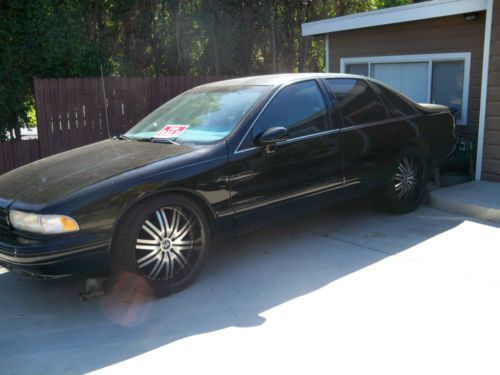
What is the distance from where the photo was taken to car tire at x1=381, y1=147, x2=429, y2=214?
6.05 meters

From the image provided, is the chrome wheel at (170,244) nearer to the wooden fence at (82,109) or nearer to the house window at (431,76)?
the wooden fence at (82,109)

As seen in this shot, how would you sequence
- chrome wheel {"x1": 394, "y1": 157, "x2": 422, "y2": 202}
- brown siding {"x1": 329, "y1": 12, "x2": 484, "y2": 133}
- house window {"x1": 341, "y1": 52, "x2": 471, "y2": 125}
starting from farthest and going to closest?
house window {"x1": 341, "y1": 52, "x2": 471, "y2": 125} → brown siding {"x1": 329, "y1": 12, "x2": 484, "y2": 133} → chrome wheel {"x1": 394, "y1": 157, "x2": 422, "y2": 202}

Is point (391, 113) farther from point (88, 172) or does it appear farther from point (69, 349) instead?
point (69, 349)

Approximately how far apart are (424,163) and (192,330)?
3806mm

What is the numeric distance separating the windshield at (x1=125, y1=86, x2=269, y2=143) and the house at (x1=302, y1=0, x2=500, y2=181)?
12.7 feet

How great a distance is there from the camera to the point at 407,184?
244 inches

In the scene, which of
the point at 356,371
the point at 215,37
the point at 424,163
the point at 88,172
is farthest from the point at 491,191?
the point at 215,37

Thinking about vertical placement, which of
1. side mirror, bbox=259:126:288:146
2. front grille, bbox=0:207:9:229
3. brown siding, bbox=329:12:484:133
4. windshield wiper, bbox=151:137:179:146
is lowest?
front grille, bbox=0:207:9:229

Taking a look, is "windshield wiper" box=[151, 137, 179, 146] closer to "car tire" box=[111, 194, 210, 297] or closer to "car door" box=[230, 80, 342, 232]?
"car door" box=[230, 80, 342, 232]

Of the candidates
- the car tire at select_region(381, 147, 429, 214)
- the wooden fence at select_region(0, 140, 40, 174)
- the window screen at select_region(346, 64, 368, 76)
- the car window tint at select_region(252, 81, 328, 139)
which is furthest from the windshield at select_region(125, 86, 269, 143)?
the window screen at select_region(346, 64, 368, 76)

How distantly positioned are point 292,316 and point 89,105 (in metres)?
6.52

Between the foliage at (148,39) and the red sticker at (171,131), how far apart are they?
5590mm

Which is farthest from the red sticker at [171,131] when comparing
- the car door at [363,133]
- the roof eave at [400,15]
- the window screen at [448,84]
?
the window screen at [448,84]

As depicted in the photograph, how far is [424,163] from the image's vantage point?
6.29 m
